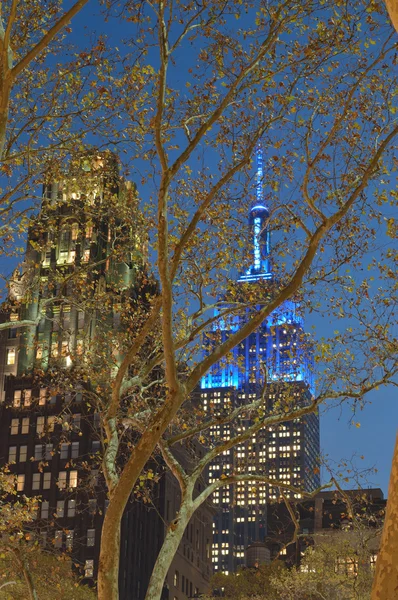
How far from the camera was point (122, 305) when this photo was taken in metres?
21.0

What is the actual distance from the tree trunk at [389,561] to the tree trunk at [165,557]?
27.9 ft

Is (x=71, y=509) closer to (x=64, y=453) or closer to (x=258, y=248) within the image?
(x=64, y=453)

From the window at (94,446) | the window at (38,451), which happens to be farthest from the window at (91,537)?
the window at (38,451)

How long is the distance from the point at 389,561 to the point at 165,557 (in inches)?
363

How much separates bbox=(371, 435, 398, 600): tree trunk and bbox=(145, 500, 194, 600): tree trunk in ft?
27.9

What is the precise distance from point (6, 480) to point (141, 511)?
2716 inches

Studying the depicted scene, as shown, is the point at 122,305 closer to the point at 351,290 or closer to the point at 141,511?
the point at 351,290

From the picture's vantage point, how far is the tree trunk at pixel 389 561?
463 cm

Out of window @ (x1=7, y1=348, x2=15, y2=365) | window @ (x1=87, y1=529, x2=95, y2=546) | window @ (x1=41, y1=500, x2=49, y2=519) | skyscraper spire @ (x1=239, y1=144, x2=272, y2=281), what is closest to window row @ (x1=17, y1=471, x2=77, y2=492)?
window @ (x1=41, y1=500, x2=49, y2=519)

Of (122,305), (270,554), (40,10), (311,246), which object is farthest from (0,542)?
(270,554)

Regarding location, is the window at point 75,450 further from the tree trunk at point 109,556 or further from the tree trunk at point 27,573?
the tree trunk at point 109,556

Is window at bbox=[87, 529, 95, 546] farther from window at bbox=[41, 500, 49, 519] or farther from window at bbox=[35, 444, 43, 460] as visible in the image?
window at bbox=[35, 444, 43, 460]

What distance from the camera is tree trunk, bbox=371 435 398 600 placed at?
182 inches

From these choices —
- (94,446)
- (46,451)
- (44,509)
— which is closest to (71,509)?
(44,509)
